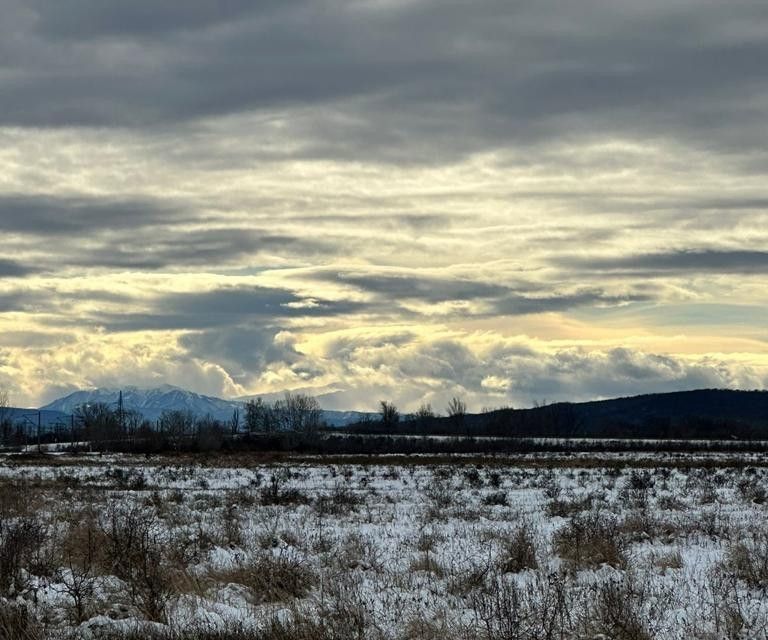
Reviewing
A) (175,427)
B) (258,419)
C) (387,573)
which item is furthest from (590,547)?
(258,419)

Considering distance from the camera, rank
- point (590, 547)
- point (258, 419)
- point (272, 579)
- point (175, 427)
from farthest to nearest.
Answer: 1. point (258, 419)
2. point (175, 427)
3. point (590, 547)
4. point (272, 579)

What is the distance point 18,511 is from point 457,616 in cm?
1425

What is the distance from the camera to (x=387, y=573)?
12992 mm

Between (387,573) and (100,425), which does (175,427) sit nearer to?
(100,425)

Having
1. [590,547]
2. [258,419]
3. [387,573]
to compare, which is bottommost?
[258,419]

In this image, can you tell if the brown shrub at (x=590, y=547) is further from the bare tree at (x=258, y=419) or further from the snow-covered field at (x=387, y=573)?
the bare tree at (x=258, y=419)

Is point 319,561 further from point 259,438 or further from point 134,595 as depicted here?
point 259,438

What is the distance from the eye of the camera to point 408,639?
9000 mm

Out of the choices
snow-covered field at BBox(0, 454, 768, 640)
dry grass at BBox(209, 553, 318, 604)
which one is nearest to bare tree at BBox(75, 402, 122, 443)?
snow-covered field at BBox(0, 454, 768, 640)

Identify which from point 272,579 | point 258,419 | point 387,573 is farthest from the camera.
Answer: point 258,419

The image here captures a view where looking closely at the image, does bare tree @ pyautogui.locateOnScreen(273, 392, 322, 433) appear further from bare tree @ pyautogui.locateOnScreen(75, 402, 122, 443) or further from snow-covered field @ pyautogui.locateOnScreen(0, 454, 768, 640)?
snow-covered field @ pyautogui.locateOnScreen(0, 454, 768, 640)

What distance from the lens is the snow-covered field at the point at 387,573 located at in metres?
9.23

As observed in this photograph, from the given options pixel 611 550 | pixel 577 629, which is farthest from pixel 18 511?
pixel 577 629

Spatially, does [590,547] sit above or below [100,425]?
above
